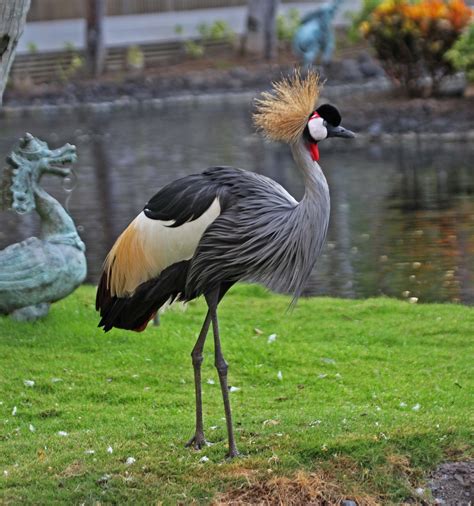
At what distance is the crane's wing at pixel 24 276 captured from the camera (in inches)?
365

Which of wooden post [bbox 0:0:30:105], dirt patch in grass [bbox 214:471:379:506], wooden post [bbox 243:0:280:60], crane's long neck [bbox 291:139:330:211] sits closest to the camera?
dirt patch in grass [bbox 214:471:379:506]

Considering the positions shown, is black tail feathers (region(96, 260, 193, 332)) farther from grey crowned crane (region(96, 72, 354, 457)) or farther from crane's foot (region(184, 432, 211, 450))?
crane's foot (region(184, 432, 211, 450))

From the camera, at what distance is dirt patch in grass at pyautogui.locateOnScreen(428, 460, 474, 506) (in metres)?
6.01

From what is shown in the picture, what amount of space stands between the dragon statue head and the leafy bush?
1268 cm

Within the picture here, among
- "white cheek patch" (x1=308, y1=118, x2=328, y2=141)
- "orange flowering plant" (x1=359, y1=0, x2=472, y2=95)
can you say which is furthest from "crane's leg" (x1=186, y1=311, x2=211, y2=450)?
"orange flowering plant" (x1=359, y1=0, x2=472, y2=95)

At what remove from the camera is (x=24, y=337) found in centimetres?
929

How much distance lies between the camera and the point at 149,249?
6.34m

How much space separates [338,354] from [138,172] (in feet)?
36.4

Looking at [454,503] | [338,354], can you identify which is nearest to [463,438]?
[454,503]

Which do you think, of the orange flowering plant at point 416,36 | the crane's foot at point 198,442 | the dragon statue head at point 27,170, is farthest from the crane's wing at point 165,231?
the orange flowering plant at point 416,36

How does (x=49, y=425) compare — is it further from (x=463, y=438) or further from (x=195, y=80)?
(x=195, y=80)

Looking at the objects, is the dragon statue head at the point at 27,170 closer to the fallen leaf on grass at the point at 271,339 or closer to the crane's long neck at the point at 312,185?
the fallen leaf on grass at the point at 271,339

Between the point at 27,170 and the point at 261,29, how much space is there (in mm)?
25077

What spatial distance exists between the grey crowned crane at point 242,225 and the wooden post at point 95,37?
25.4 metres
